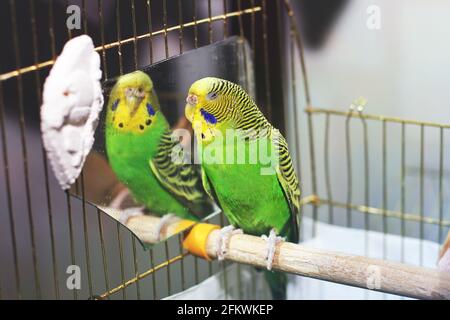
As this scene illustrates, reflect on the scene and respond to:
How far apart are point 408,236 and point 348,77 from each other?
0.28m

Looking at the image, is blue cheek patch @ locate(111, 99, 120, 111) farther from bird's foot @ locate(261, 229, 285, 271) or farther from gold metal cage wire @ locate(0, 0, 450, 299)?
bird's foot @ locate(261, 229, 285, 271)

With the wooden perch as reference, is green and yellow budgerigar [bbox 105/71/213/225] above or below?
above

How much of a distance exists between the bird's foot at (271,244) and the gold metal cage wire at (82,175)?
0.12 metres

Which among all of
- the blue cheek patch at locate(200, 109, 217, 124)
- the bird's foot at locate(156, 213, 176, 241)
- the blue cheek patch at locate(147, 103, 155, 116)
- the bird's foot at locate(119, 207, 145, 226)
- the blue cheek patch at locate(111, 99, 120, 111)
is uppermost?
the blue cheek patch at locate(111, 99, 120, 111)

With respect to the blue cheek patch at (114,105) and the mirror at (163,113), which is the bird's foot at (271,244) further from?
the blue cheek patch at (114,105)

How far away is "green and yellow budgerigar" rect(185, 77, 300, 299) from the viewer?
34.4 inches

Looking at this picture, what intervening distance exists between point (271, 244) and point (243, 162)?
108mm

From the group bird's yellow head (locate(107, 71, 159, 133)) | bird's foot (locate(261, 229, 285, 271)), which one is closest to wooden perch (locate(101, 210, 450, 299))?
bird's foot (locate(261, 229, 285, 271))

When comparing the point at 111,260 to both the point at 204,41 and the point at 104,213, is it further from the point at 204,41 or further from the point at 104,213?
the point at 204,41

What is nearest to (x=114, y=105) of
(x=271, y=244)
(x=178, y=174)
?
(x=178, y=174)

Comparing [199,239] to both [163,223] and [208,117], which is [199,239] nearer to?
[163,223]

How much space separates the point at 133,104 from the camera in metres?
0.90

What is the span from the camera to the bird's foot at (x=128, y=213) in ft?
3.08

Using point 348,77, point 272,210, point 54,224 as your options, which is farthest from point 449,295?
point 54,224
